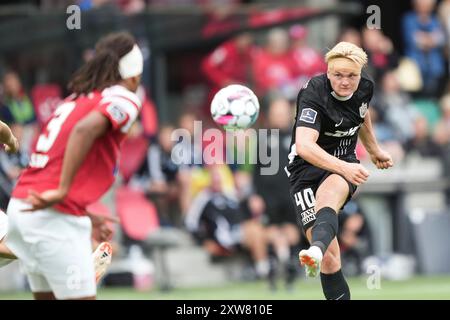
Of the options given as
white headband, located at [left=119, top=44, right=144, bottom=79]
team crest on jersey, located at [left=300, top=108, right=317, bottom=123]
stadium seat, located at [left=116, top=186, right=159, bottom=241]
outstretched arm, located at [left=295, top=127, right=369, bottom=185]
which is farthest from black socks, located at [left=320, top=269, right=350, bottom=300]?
stadium seat, located at [left=116, top=186, right=159, bottom=241]

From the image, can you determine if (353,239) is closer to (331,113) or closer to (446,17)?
(446,17)

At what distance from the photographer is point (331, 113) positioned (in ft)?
27.3

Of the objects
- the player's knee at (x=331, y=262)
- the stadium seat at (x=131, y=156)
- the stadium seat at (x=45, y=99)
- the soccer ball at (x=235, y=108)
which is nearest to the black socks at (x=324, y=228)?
the player's knee at (x=331, y=262)

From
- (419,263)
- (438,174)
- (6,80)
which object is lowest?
(419,263)

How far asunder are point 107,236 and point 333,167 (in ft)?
5.44

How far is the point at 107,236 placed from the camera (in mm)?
8141

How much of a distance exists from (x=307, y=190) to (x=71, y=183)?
190cm

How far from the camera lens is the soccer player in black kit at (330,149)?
8.09m

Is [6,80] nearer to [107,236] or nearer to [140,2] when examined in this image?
[140,2]

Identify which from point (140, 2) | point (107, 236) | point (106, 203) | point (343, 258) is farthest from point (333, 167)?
point (140, 2)

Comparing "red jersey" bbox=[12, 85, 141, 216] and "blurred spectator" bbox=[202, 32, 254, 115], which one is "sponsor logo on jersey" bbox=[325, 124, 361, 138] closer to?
"red jersey" bbox=[12, 85, 141, 216]

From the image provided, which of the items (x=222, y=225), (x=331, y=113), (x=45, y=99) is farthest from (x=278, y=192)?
(x=331, y=113)

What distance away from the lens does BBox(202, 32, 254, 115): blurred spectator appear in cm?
1669
